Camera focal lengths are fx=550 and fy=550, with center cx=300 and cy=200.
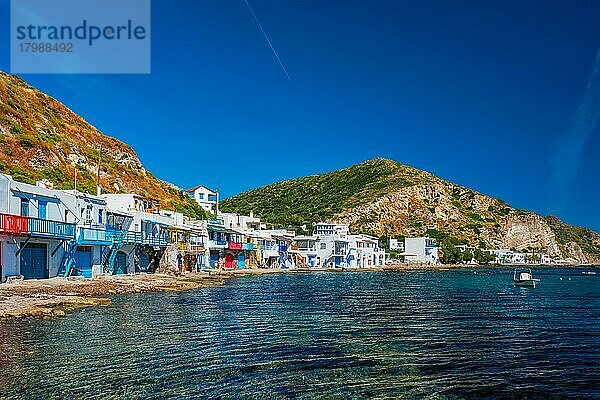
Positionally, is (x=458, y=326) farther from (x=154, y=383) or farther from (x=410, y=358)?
(x=154, y=383)

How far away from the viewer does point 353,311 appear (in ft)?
112

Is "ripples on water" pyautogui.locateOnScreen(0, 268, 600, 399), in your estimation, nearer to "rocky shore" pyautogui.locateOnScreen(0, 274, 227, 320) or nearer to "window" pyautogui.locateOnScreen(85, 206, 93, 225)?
"rocky shore" pyautogui.locateOnScreen(0, 274, 227, 320)

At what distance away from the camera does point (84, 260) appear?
49969 millimetres

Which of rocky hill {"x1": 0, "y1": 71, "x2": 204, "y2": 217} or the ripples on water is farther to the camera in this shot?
rocky hill {"x1": 0, "y1": 71, "x2": 204, "y2": 217}

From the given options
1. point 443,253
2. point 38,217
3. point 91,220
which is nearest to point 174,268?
point 91,220

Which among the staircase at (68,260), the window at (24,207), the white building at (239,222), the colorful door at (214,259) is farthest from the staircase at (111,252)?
the white building at (239,222)

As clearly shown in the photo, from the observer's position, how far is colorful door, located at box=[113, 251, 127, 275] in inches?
2253

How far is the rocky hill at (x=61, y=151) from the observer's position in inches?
3059

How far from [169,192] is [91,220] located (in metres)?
61.1

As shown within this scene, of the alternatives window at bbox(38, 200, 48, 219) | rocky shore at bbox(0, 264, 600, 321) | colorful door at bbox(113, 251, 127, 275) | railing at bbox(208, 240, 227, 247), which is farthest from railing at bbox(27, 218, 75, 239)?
railing at bbox(208, 240, 227, 247)

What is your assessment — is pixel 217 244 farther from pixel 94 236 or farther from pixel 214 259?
pixel 94 236

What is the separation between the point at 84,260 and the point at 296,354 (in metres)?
36.3

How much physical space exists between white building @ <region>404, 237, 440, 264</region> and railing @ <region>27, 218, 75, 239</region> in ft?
420

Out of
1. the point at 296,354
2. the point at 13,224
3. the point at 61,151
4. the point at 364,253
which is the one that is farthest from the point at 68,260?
the point at 364,253
